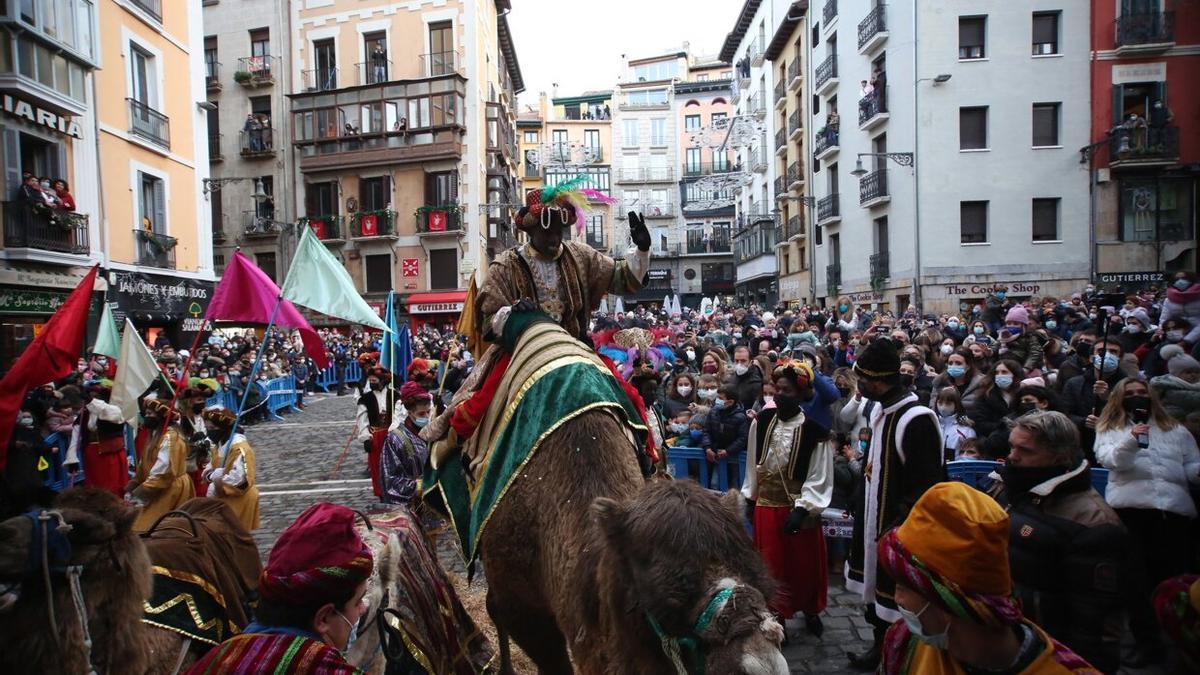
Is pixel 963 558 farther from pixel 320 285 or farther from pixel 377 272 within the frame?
pixel 377 272

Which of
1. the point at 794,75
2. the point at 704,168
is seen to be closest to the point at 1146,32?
the point at 794,75

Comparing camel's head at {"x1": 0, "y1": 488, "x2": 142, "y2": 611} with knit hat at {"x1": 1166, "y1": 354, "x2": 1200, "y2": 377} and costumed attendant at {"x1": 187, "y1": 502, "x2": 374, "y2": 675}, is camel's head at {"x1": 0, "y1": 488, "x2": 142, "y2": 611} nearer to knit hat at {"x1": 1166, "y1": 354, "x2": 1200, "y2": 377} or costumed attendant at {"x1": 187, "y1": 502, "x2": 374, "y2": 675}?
costumed attendant at {"x1": 187, "y1": 502, "x2": 374, "y2": 675}

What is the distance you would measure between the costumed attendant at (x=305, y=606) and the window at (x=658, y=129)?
68462 millimetres

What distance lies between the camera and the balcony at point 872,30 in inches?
1080

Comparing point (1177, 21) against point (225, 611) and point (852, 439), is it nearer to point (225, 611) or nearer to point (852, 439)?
point (852, 439)

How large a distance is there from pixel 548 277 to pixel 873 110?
90.4ft

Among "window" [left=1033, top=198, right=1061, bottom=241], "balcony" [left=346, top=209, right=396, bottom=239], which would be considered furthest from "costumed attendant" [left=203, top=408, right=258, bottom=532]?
"balcony" [left=346, top=209, right=396, bottom=239]

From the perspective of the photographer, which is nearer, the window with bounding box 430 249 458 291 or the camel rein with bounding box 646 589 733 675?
the camel rein with bounding box 646 589 733 675

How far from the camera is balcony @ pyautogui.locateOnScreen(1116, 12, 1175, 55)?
24.1m

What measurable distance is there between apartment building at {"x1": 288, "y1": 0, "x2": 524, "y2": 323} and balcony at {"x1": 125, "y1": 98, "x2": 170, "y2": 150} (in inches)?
584

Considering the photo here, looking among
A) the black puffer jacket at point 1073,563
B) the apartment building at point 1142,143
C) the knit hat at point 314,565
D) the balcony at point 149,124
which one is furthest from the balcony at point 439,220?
the knit hat at point 314,565

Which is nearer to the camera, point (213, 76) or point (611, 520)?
point (611, 520)

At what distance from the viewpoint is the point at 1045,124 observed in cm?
2586

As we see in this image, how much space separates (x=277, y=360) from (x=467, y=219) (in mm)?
15754
